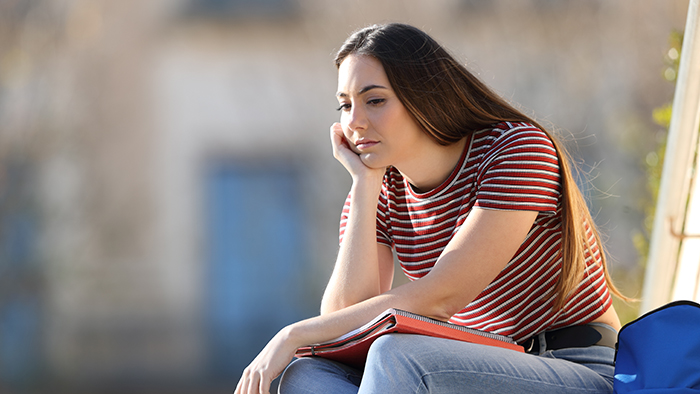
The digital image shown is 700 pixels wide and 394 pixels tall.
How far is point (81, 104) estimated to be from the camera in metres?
5.00

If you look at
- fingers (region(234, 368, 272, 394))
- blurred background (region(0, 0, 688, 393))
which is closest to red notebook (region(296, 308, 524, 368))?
fingers (region(234, 368, 272, 394))

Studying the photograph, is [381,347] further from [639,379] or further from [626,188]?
[626,188]

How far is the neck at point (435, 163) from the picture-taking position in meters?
1.62

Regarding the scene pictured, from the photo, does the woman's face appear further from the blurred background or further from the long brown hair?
the blurred background

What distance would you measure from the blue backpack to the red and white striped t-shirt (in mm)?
263

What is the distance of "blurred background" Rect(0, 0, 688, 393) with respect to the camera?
16.2ft

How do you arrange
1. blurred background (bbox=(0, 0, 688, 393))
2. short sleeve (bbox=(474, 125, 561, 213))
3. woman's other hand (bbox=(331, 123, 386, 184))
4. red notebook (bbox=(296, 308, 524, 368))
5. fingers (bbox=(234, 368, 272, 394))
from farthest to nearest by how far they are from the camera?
blurred background (bbox=(0, 0, 688, 393)) < woman's other hand (bbox=(331, 123, 386, 184)) < short sleeve (bbox=(474, 125, 561, 213)) < fingers (bbox=(234, 368, 272, 394)) < red notebook (bbox=(296, 308, 524, 368))

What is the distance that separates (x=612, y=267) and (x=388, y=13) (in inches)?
90.0

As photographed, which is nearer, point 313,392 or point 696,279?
point 313,392

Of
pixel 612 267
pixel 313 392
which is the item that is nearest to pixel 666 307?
pixel 313 392

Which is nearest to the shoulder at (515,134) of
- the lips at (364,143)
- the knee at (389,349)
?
the lips at (364,143)

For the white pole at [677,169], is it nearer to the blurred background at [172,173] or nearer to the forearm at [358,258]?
the forearm at [358,258]

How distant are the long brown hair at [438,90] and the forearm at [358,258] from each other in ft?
0.74

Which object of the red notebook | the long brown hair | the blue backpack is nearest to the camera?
the blue backpack
